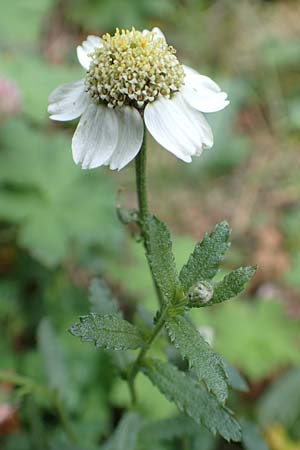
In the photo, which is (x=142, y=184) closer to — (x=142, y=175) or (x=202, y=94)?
(x=142, y=175)

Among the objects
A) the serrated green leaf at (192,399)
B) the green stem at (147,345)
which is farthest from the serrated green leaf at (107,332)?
the serrated green leaf at (192,399)

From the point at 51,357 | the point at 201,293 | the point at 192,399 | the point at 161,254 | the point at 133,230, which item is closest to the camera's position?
the point at 201,293

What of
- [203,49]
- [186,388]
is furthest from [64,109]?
[203,49]

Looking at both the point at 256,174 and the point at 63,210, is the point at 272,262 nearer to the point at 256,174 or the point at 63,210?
the point at 256,174

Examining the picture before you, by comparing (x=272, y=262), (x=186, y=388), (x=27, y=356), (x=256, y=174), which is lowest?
(x=27, y=356)

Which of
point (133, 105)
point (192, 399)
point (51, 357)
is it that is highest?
point (133, 105)

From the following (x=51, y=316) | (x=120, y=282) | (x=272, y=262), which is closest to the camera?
(x=51, y=316)

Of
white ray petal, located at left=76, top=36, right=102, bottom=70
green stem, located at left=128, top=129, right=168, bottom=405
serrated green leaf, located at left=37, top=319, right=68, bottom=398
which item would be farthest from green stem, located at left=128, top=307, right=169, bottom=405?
white ray petal, located at left=76, top=36, right=102, bottom=70

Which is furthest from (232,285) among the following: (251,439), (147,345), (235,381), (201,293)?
(251,439)

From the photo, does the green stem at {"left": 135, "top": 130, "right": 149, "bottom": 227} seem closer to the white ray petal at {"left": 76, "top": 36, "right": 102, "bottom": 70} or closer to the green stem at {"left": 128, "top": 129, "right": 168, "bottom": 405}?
the green stem at {"left": 128, "top": 129, "right": 168, "bottom": 405}
